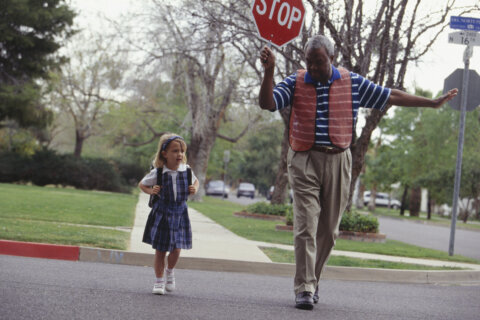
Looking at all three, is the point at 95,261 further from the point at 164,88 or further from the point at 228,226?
the point at 164,88

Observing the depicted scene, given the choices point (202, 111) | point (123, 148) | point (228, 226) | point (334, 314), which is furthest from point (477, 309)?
point (123, 148)

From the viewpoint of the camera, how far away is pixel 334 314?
4.96m

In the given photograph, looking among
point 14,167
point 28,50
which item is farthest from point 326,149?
point 14,167

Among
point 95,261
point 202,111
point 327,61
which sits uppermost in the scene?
point 202,111

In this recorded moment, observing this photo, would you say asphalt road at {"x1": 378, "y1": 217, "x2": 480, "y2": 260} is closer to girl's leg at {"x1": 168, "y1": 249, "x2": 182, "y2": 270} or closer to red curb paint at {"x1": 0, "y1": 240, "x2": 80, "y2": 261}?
red curb paint at {"x1": 0, "y1": 240, "x2": 80, "y2": 261}

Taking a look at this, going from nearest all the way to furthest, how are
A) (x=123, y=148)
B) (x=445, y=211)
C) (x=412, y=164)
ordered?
(x=412, y=164)
(x=123, y=148)
(x=445, y=211)

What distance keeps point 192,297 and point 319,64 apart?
219 cm

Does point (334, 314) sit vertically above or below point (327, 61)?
below

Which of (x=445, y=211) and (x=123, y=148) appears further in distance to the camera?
(x=445, y=211)

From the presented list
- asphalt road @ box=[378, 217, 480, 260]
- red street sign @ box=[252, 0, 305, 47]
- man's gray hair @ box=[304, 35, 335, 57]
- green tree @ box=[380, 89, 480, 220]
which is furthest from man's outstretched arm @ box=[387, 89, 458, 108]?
green tree @ box=[380, 89, 480, 220]

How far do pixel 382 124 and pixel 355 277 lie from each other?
1487 inches

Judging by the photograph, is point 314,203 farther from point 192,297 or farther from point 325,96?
point 192,297

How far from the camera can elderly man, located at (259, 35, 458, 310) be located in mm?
4977

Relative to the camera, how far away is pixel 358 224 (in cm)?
1445
